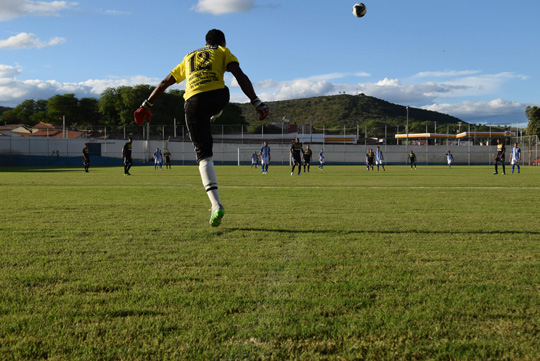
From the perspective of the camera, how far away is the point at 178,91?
122000 mm

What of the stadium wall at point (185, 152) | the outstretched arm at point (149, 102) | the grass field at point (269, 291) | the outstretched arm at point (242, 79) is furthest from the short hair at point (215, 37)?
the stadium wall at point (185, 152)

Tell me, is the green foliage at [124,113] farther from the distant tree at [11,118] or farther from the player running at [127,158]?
the player running at [127,158]

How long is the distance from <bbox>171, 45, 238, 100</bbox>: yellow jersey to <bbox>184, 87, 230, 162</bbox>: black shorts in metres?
0.07

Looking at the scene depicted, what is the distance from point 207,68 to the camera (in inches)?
228

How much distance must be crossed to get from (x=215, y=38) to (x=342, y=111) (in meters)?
178

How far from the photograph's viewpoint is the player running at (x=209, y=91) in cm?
578

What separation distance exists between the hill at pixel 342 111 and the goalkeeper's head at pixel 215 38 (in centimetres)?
16545

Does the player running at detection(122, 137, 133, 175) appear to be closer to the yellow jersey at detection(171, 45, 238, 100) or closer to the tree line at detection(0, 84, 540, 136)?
the yellow jersey at detection(171, 45, 238, 100)

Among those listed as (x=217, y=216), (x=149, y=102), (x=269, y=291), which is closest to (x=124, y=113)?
(x=149, y=102)

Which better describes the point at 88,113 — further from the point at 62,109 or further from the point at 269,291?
the point at 269,291

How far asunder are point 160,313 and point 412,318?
136 cm

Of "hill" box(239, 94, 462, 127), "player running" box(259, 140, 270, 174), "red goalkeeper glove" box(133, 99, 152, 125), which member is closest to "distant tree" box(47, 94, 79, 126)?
"hill" box(239, 94, 462, 127)

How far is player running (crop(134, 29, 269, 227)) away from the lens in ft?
19.0

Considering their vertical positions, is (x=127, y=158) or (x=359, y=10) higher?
(x=359, y=10)
